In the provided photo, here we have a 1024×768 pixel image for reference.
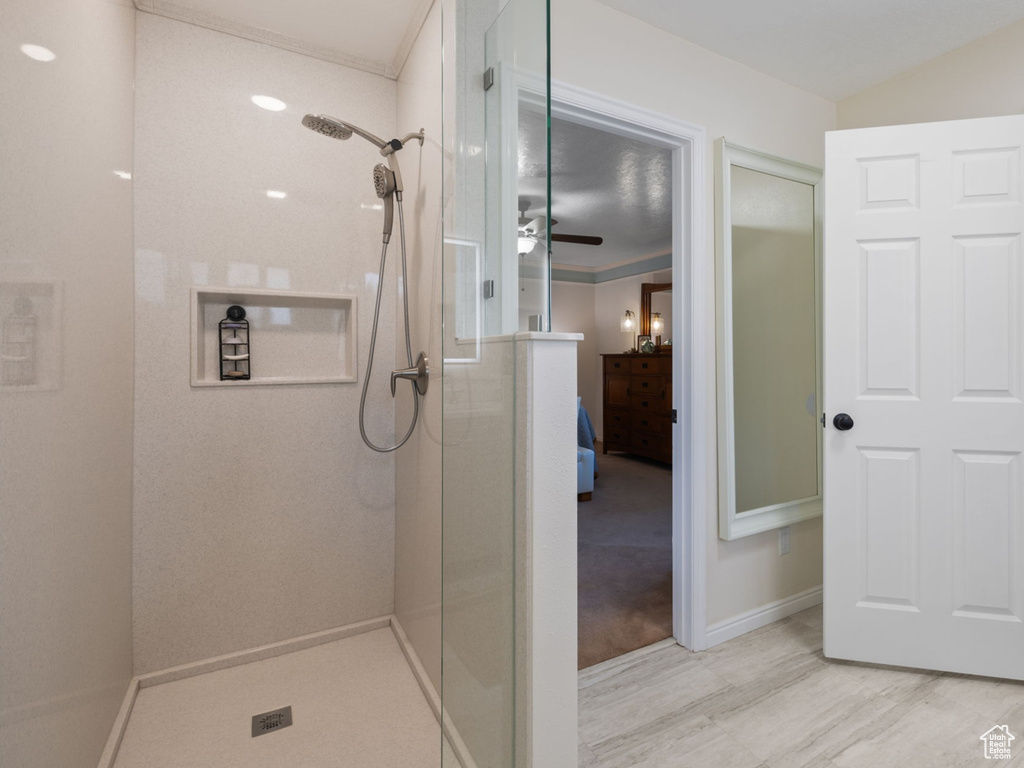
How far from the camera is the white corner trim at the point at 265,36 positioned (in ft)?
5.70

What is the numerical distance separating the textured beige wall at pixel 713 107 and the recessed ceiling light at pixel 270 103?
3.46ft

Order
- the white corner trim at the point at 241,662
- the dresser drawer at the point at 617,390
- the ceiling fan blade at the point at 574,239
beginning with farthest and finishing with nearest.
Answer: the dresser drawer at the point at 617,390 < the ceiling fan blade at the point at 574,239 < the white corner trim at the point at 241,662

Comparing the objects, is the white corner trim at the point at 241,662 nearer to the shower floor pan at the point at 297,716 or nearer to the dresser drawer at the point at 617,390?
the shower floor pan at the point at 297,716

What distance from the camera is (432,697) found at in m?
1.69

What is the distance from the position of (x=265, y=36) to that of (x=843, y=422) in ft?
8.67

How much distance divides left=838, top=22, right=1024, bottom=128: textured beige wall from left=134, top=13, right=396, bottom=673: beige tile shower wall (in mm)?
2245

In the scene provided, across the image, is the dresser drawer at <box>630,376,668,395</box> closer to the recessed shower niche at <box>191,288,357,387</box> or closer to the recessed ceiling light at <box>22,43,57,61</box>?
the recessed shower niche at <box>191,288,357,387</box>

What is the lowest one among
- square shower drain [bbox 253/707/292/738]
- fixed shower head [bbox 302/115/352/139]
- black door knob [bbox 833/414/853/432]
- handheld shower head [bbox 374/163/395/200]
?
square shower drain [bbox 253/707/292/738]

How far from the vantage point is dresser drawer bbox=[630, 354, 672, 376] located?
5657 mm

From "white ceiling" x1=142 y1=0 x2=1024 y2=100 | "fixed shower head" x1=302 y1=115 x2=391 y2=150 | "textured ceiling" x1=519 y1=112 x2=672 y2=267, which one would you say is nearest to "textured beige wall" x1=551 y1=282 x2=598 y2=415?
"textured ceiling" x1=519 y1=112 x2=672 y2=267

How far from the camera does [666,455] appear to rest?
5.60 metres

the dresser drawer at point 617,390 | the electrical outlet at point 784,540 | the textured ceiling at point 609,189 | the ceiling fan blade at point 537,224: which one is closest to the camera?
the ceiling fan blade at point 537,224

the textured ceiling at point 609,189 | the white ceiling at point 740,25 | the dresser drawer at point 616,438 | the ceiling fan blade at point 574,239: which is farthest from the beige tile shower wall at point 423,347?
the dresser drawer at point 616,438

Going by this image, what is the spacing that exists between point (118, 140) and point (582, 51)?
155cm
